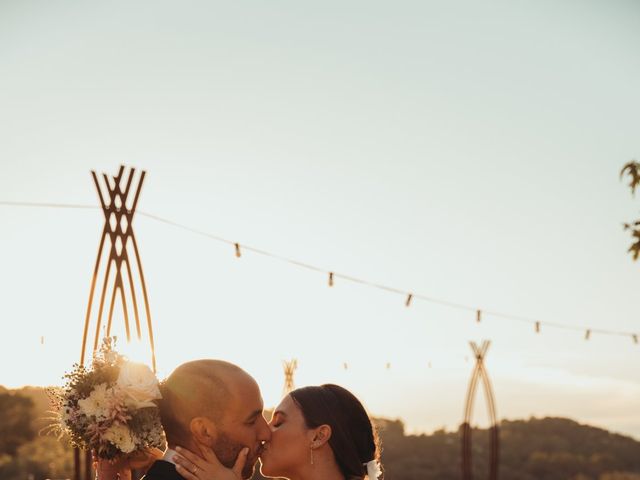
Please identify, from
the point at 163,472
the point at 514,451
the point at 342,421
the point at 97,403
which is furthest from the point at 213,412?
the point at 514,451

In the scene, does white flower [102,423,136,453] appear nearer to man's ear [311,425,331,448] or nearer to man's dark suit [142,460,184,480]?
man's dark suit [142,460,184,480]

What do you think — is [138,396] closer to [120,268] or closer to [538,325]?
[120,268]

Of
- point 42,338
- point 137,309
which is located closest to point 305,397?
point 137,309

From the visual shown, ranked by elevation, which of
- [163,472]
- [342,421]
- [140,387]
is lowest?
[163,472]

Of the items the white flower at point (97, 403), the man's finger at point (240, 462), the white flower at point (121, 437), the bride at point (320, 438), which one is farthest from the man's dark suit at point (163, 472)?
the bride at point (320, 438)

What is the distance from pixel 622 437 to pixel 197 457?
4770 centimetres

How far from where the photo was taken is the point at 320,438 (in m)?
5.38

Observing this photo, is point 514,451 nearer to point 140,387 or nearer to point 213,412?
point 140,387

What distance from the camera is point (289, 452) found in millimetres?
5289

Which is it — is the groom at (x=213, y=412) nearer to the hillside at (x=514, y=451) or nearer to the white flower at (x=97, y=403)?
the white flower at (x=97, y=403)

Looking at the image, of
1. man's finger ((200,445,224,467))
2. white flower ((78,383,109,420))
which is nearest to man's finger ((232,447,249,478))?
man's finger ((200,445,224,467))

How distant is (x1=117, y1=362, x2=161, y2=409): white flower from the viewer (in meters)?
4.87

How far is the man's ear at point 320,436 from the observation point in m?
5.36

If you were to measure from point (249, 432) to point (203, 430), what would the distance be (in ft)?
0.88
